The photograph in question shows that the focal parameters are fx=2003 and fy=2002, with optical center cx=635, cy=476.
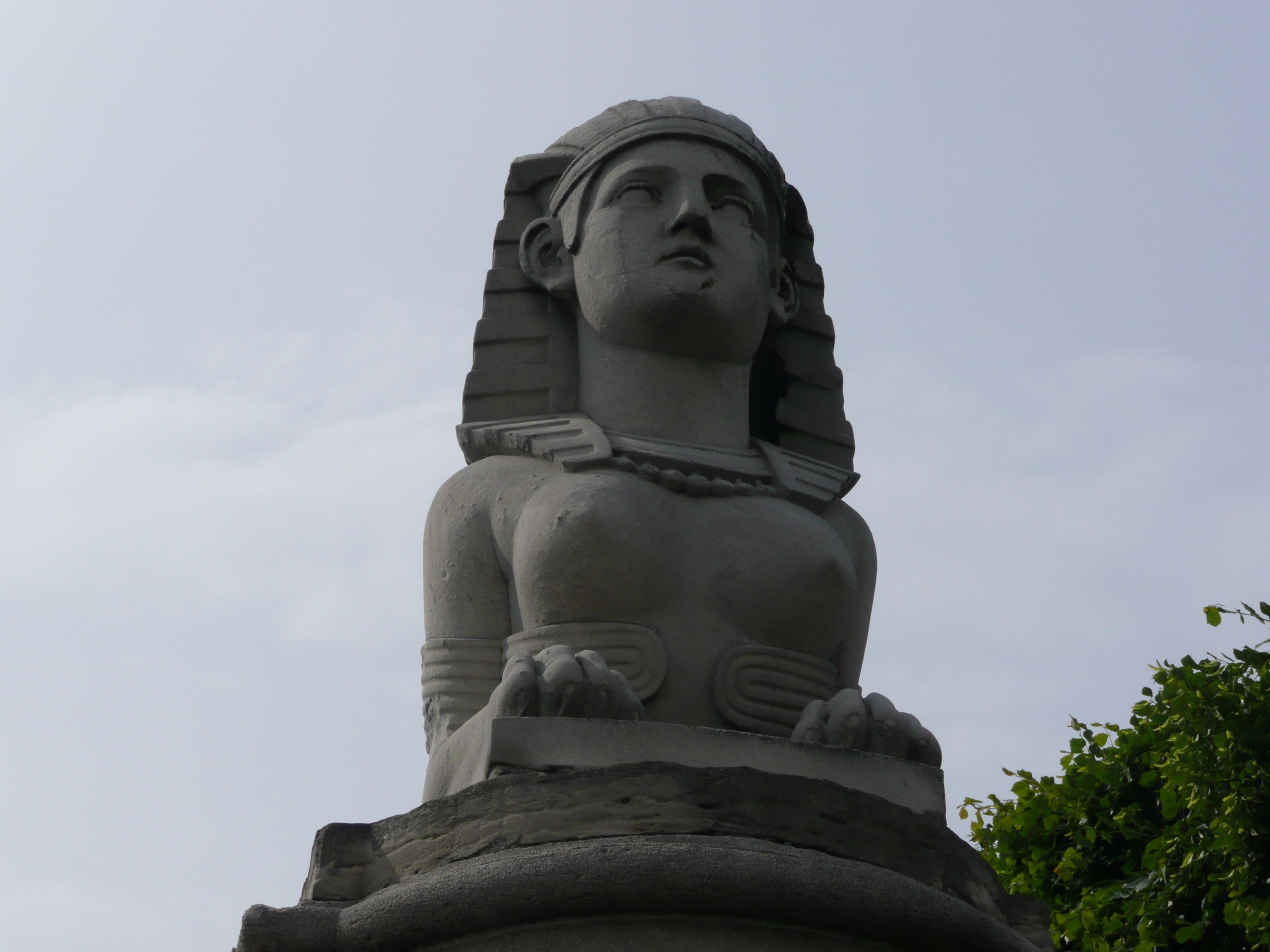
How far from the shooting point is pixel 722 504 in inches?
234

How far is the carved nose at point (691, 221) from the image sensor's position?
6.23 meters

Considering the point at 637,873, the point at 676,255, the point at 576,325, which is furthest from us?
the point at 576,325

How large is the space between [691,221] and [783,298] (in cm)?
63

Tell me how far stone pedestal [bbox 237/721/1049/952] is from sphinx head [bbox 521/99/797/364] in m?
1.62

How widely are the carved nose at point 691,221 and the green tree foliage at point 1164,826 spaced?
5098 millimetres

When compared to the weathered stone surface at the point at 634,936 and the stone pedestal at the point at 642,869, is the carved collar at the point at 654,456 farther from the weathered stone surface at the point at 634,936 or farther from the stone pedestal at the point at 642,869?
the weathered stone surface at the point at 634,936

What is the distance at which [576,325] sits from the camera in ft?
21.6

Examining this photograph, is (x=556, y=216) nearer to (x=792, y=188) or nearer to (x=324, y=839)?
(x=792, y=188)

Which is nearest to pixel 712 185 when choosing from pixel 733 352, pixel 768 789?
pixel 733 352

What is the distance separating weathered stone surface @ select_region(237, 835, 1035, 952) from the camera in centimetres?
A: 459

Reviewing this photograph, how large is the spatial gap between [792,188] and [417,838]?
116 inches

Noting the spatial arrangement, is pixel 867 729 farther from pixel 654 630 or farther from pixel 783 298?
pixel 783 298

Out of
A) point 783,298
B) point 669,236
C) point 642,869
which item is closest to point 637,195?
point 669,236

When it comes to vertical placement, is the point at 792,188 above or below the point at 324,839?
above
